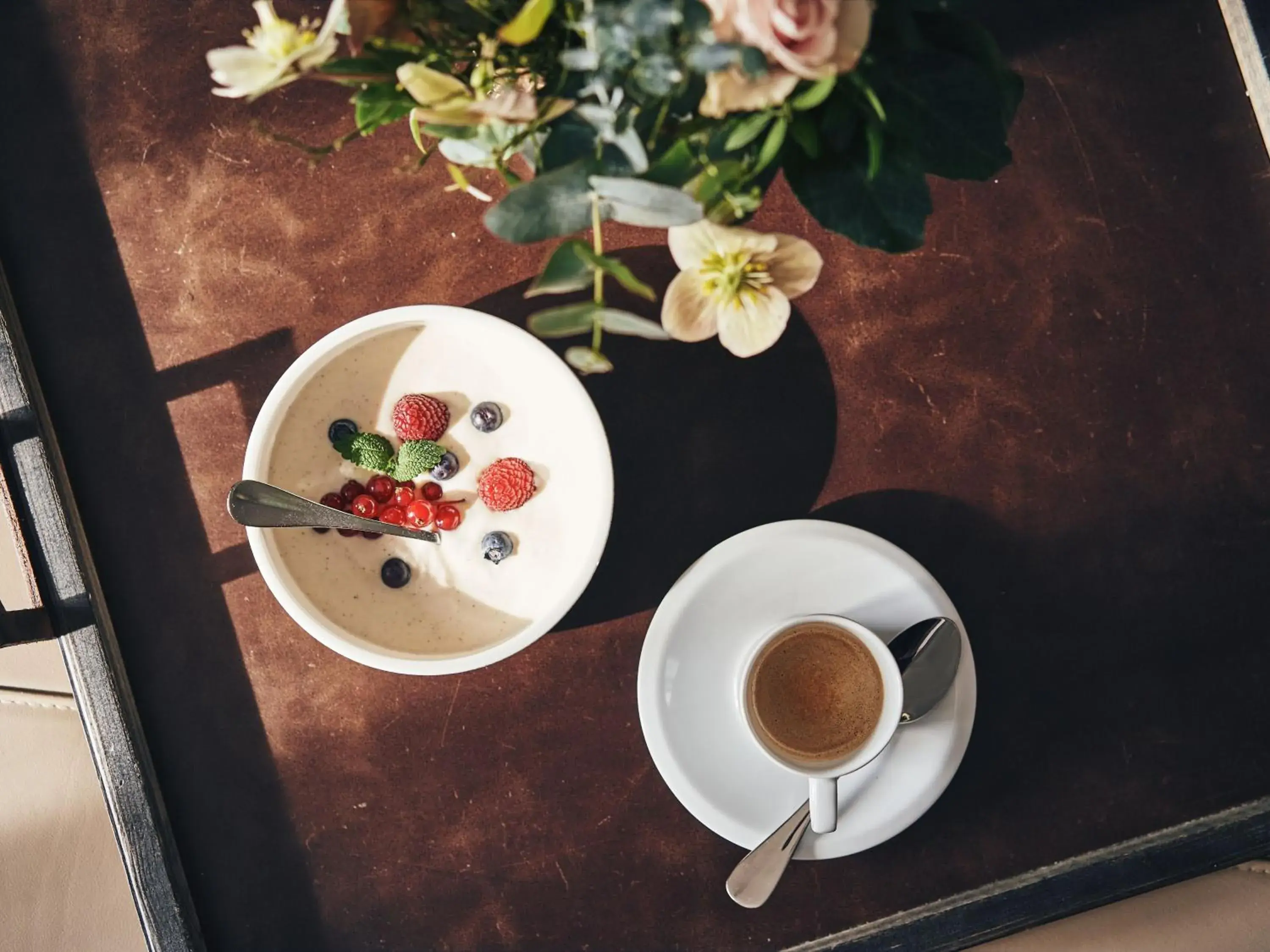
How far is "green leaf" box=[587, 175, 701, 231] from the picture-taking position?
0.50 meters

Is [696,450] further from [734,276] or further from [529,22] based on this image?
[529,22]

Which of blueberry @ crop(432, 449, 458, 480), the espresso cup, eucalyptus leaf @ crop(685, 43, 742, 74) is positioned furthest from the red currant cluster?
eucalyptus leaf @ crop(685, 43, 742, 74)

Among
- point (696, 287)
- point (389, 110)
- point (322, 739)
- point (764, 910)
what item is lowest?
point (764, 910)

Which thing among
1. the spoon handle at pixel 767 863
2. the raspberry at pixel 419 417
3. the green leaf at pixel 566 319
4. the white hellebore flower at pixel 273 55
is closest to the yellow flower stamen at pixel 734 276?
the green leaf at pixel 566 319

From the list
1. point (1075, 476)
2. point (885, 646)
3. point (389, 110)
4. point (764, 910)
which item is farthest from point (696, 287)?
point (764, 910)

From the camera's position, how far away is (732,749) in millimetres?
888

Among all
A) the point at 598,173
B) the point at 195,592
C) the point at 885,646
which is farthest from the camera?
the point at 195,592

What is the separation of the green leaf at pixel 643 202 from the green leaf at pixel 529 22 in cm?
8

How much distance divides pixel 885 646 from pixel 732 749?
178 millimetres

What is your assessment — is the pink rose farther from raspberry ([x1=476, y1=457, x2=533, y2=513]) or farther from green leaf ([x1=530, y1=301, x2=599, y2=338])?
raspberry ([x1=476, y1=457, x2=533, y2=513])

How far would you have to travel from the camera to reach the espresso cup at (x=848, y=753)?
0.81m

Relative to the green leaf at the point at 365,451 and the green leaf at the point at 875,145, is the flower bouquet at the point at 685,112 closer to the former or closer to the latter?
the green leaf at the point at 875,145

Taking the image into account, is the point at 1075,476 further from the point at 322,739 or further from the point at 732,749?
the point at 322,739

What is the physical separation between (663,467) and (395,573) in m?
0.27
